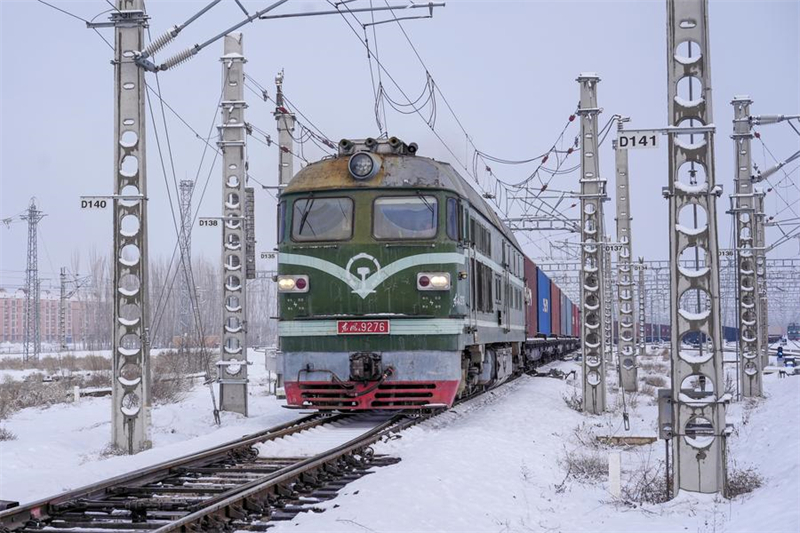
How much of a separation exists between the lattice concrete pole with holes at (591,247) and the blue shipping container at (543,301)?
8.38m

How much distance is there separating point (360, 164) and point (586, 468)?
5.51 m

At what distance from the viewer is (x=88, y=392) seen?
90.3 feet

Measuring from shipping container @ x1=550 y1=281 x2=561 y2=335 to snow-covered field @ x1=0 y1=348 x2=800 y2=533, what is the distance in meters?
12.9

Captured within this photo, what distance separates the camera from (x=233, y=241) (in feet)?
60.4

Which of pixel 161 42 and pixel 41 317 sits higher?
pixel 161 42

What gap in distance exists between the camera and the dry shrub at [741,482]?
9719mm

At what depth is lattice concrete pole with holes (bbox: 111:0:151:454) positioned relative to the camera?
13.8 m

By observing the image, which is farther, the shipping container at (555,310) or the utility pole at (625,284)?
the shipping container at (555,310)

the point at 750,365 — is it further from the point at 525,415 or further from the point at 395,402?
the point at 395,402

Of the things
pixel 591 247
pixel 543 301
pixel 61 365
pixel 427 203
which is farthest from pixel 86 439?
pixel 61 365

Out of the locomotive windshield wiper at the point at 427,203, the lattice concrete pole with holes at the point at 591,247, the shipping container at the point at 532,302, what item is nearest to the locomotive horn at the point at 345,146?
the locomotive windshield wiper at the point at 427,203

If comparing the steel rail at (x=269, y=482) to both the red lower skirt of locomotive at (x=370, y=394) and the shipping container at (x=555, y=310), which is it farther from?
the shipping container at (x=555, y=310)

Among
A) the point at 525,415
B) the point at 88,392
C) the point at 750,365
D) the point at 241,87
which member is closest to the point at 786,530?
the point at 525,415

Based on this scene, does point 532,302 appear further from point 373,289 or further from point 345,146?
point 373,289
